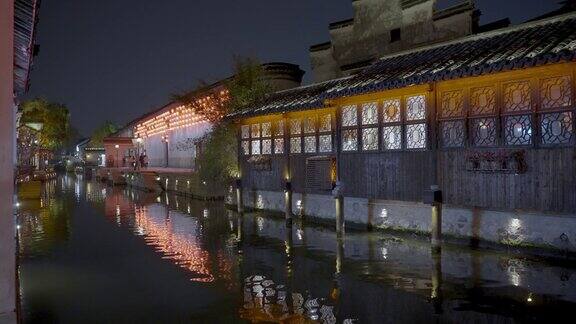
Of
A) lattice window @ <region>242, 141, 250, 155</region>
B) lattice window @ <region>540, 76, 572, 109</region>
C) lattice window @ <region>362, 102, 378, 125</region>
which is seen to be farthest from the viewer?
lattice window @ <region>242, 141, 250, 155</region>

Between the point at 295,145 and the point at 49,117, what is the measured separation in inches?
1595

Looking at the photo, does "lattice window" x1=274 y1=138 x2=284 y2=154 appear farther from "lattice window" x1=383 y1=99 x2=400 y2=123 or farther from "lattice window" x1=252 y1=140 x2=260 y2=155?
"lattice window" x1=383 y1=99 x2=400 y2=123

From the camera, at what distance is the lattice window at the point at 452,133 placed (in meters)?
13.5

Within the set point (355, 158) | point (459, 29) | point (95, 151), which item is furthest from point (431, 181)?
point (95, 151)

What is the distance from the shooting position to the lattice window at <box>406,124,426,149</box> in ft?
47.7

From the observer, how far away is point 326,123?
18672 millimetres

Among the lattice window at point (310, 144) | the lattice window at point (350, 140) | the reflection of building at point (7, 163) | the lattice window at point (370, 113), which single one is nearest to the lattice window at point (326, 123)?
the lattice window at point (310, 144)

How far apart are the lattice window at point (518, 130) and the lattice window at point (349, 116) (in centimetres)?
532

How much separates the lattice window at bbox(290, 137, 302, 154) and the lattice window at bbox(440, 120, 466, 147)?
7014 millimetres

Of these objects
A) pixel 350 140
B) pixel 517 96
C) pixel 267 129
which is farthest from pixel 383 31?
pixel 517 96

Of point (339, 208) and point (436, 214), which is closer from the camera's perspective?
point (436, 214)

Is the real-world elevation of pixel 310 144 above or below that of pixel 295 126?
below

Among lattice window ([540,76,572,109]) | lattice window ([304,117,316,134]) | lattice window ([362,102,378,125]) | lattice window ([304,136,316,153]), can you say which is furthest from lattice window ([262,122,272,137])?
lattice window ([540,76,572,109])

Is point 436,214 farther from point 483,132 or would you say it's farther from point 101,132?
point 101,132
